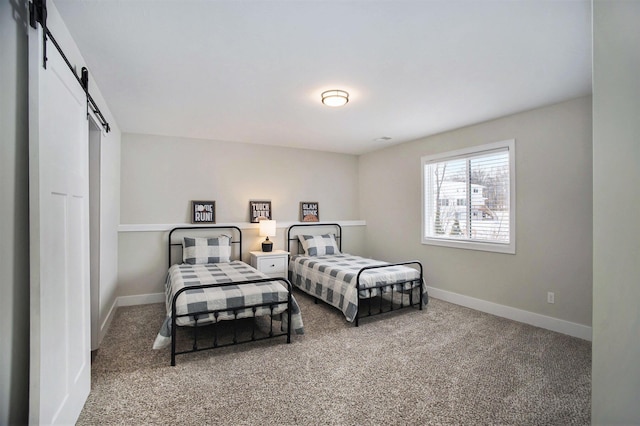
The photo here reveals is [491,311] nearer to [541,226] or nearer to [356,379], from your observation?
[541,226]

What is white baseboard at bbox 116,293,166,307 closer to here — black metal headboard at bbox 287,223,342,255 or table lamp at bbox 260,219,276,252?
table lamp at bbox 260,219,276,252

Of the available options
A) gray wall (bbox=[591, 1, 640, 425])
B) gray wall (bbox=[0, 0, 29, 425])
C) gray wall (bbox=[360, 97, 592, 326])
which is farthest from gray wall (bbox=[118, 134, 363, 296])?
gray wall (bbox=[591, 1, 640, 425])

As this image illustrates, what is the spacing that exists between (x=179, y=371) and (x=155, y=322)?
1360 millimetres

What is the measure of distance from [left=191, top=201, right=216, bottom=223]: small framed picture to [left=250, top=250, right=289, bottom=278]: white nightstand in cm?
86

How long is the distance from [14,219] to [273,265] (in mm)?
3601

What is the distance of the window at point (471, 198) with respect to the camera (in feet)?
12.6

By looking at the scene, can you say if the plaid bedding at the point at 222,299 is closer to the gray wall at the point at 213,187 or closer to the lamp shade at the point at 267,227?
the gray wall at the point at 213,187

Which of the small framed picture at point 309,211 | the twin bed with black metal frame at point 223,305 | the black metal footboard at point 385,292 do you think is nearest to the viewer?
the twin bed with black metal frame at point 223,305

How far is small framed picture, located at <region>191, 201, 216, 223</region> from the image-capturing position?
15.7ft

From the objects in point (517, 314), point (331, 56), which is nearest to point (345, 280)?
point (517, 314)

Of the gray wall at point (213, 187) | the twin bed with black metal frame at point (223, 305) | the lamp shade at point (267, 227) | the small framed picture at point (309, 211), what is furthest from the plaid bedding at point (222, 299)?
the small framed picture at point (309, 211)

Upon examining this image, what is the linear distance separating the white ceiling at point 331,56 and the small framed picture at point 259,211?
5.53 feet

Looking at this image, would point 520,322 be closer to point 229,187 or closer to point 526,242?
point 526,242

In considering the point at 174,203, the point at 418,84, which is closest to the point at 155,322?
the point at 174,203
